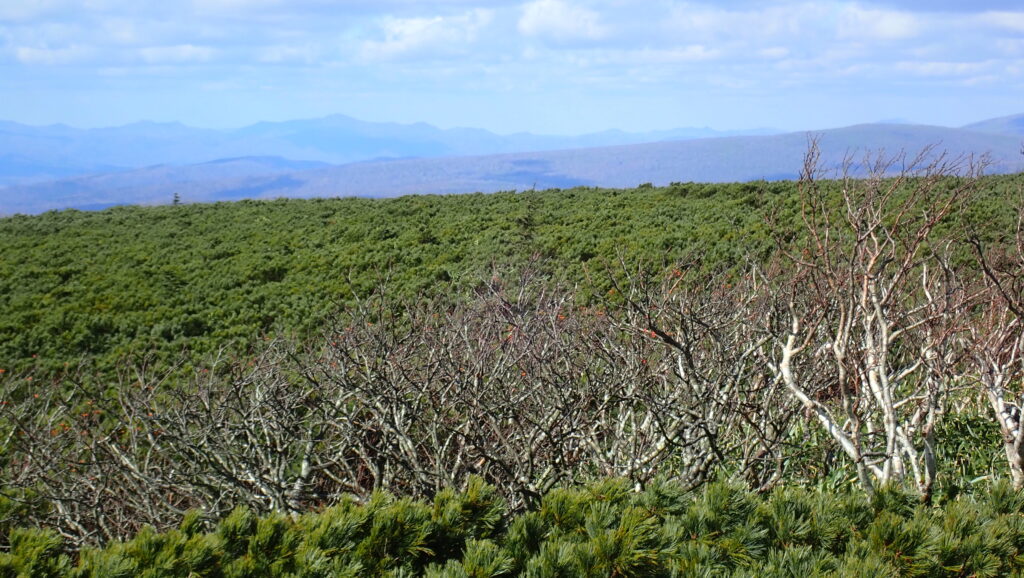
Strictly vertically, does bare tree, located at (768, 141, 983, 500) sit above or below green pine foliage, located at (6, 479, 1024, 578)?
above

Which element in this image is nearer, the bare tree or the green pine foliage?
the green pine foliage

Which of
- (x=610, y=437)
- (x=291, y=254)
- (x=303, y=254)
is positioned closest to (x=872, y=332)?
(x=610, y=437)

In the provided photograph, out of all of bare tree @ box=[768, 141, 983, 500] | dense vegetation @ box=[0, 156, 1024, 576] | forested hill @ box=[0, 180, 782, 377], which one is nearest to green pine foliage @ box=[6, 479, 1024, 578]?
dense vegetation @ box=[0, 156, 1024, 576]

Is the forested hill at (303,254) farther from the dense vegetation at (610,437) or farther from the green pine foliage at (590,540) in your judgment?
the green pine foliage at (590,540)

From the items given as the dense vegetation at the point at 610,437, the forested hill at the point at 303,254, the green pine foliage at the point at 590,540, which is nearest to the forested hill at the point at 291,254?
the forested hill at the point at 303,254

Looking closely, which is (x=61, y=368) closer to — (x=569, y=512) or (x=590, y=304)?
(x=590, y=304)

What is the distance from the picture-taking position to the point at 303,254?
49.9ft

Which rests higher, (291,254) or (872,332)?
(872,332)

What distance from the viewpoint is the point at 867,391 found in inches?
Answer: 167

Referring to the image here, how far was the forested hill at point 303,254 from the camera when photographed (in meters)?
11.7

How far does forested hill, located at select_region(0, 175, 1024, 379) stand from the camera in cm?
1166

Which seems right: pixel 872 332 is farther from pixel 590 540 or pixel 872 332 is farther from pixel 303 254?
pixel 303 254

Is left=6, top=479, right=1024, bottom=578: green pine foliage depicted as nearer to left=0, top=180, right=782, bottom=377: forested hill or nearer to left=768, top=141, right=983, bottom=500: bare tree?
left=768, top=141, right=983, bottom=500: bare tree

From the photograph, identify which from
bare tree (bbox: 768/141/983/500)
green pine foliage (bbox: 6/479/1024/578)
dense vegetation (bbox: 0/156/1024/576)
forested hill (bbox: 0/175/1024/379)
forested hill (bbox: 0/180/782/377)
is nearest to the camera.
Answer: green pine foliage (bbox: 6/479/1024/578)
